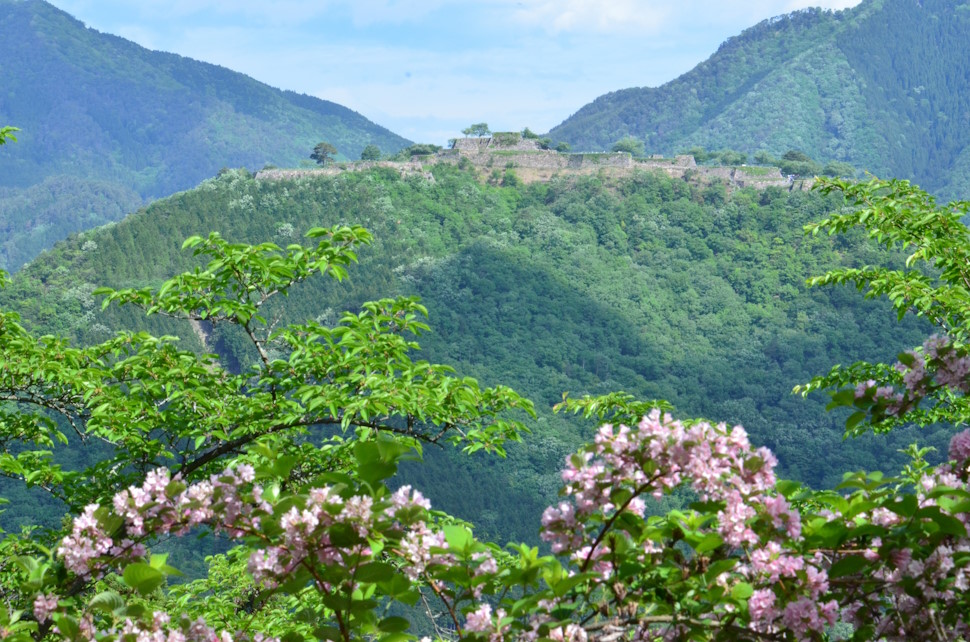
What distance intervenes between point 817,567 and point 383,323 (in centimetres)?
412

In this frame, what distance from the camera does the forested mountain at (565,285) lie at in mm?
54438

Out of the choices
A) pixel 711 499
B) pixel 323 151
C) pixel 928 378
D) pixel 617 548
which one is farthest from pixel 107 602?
pixel 323 151

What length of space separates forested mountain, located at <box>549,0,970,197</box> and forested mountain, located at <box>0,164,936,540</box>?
61156 mm

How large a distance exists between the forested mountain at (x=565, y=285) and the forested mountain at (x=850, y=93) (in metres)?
61.2

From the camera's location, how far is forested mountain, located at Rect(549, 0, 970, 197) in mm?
125938

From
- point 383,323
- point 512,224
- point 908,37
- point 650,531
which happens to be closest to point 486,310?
point 512,224

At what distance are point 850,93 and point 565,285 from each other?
80826mm

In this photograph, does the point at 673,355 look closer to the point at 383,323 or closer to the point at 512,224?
the point at 512,224

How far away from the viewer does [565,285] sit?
64312 millimetres

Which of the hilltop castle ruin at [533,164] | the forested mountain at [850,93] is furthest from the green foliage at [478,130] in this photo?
the forested mountain at [850,93]

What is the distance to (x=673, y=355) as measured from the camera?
196 feet

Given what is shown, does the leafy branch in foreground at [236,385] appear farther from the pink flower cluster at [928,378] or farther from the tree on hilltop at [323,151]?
the tree on hilltop at [323,151]

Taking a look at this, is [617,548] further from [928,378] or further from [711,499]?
[928,378]

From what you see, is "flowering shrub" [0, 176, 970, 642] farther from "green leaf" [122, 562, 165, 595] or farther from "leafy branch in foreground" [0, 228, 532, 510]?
"leafy branch in foreground" [0, 228, 532, 510]
